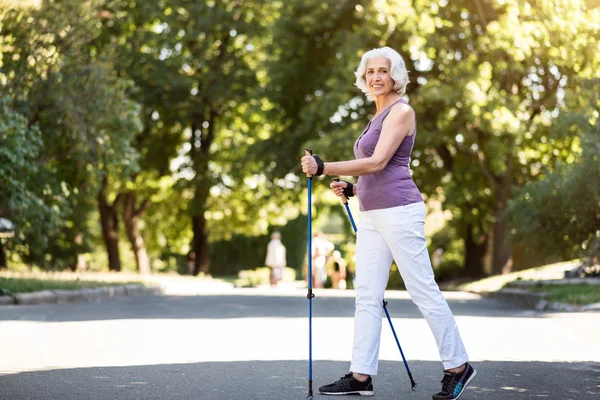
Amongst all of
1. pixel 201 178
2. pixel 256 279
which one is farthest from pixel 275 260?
pixel 201 178

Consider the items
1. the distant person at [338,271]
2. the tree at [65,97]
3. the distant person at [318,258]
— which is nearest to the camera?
the tree at [65,97]

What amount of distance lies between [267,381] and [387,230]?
1605mm

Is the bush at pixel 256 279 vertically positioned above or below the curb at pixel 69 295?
below

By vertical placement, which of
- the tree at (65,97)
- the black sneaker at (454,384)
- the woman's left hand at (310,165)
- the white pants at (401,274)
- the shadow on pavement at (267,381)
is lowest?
the shadow on pavement at (267,381)

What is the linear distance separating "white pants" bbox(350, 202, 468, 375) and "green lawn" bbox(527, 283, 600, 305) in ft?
32.0

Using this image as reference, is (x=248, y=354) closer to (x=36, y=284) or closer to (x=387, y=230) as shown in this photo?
(x=387, y=230)

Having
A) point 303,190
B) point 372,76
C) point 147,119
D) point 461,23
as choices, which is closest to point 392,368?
point 372,76

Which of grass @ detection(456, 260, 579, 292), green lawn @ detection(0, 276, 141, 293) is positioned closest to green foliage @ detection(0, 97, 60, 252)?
green lawn @ detection(0, 276, 141, 293)

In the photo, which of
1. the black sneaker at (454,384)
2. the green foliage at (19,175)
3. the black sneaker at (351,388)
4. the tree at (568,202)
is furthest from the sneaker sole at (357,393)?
the tree at (568,202)

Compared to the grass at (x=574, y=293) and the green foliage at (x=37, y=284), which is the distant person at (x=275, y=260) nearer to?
the green foliage at (x=37, y=284)

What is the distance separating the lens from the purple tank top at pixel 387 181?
6441 mm

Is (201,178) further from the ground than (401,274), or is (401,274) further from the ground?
(201,178)

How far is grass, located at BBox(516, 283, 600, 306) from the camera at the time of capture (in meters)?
15.8

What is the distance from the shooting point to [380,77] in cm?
662
